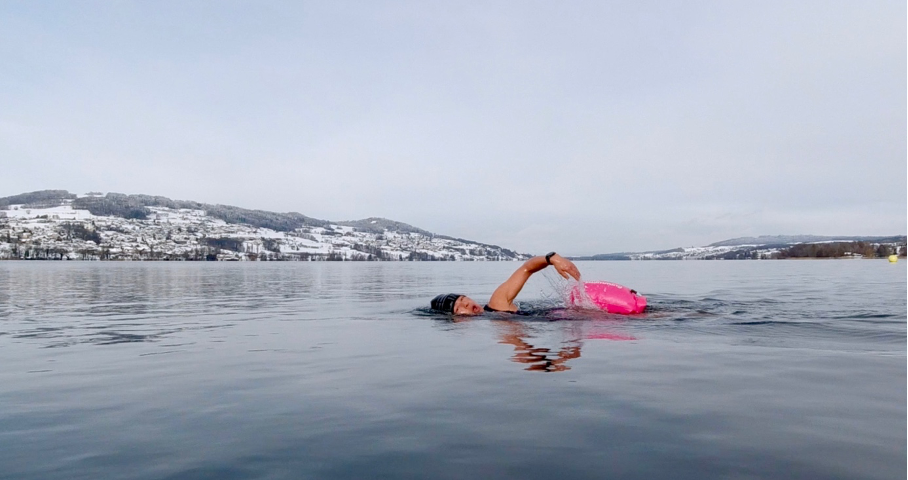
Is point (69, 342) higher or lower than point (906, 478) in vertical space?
lower

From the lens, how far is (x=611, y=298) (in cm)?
1521

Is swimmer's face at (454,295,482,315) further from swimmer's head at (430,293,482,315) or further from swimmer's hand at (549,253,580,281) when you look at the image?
swimmer's hand at (549,253,580,281)

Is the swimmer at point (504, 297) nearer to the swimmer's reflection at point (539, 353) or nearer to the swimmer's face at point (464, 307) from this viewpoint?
the swimmer's face at point (464, 307)

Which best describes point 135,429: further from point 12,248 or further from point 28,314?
point 12,248

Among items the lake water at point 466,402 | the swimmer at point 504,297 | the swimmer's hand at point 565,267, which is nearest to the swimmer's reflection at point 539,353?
the lake water at point 466,402

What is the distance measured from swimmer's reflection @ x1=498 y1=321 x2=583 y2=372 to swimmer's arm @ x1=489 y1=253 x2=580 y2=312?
7.01 feet

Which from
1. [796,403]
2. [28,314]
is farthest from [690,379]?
[28,314]

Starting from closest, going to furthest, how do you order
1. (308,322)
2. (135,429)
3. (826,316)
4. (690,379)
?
1. (135,429)
2. (690,379)
3. (826,316)
4. (308,322)

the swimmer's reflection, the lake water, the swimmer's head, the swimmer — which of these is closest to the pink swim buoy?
the swimmer

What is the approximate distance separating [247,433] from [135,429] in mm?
1266

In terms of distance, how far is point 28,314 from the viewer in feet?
56.5

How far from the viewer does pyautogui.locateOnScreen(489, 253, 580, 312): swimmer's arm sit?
1342 cm

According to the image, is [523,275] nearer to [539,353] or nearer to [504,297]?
[504,297]

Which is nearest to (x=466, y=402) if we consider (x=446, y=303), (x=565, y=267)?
(x=565, y=267)
